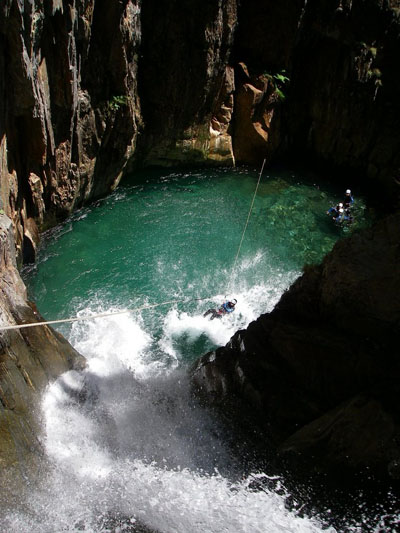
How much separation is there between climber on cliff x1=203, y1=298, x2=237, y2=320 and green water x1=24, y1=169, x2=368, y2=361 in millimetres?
278

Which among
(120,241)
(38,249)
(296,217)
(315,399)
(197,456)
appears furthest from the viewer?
(296,217)

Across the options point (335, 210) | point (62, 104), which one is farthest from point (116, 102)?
point (335, 210)

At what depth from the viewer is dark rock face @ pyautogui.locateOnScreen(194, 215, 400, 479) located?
6.14 m

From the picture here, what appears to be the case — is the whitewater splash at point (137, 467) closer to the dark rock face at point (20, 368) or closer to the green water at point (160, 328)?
the green water at point (160, 328)

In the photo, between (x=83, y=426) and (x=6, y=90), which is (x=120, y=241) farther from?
(x=83, y=426)

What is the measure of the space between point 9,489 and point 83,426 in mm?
1858

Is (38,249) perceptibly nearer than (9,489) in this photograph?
No

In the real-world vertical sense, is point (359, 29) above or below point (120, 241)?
above

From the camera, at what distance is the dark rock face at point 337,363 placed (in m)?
6.14

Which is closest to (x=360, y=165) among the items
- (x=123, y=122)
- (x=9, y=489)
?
(x=123, y=122)

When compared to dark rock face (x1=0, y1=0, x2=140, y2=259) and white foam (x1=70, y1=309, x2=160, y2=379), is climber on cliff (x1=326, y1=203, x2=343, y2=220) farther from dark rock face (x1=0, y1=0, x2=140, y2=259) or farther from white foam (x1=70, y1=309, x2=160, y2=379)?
white foam (x1=70, y1=309, x2=160, y2=379)

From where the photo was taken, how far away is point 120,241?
13859 millimetres

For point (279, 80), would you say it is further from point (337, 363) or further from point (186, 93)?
point (337, 363)

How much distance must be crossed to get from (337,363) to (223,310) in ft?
16.0
